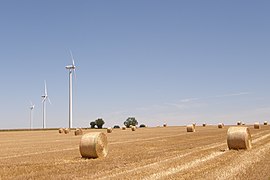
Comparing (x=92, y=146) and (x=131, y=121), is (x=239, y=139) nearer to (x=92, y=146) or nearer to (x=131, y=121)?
(x=92, y=146)

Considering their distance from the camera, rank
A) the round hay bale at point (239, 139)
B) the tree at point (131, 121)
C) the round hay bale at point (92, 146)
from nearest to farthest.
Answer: the round hay bale at point (92, 146), the round hay bale at point (239, 139), the tree at point (131, 121)

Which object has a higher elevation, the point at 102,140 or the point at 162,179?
the point at 102,140

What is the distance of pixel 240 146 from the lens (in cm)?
2444

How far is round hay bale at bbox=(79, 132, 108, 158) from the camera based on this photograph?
21859 mm

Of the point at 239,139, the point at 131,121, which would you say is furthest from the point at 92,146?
the point at 131,121

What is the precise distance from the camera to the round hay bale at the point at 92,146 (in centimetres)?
2186

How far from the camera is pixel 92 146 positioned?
21.8 metres

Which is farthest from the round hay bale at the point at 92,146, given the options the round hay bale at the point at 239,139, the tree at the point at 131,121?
the tree at the point at 131,121

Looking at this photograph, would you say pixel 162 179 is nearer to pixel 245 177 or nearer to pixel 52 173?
pixel 245 177

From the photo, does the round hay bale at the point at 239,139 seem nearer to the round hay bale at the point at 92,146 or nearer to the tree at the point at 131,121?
the round hay bale at the point at 92,146

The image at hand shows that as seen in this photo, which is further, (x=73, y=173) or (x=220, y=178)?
(x=73, y=173)

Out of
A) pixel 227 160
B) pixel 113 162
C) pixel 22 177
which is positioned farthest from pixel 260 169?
pixel 22 177

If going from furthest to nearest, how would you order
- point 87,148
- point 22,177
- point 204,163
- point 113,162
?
point 87,148 → point 113,162 → point 204,163 → point 22,177

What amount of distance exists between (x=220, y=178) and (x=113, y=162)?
6851 millimetres
